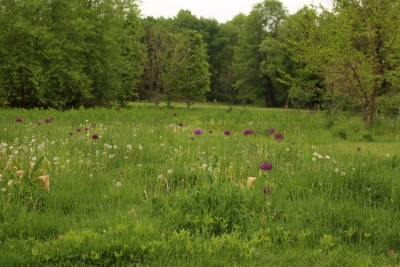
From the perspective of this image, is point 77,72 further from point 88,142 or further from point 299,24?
point 88,142

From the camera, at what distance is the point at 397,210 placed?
442cm

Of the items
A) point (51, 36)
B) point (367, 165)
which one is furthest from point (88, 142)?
point (51, 36)

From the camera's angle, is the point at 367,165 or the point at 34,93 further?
the point at 34,93

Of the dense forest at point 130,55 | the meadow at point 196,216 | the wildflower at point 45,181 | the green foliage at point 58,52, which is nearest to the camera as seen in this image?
the meadow at point 196,216

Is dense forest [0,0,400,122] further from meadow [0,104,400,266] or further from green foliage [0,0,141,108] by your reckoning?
meadow [0,104,400,266]

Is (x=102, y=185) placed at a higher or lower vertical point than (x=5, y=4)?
lower

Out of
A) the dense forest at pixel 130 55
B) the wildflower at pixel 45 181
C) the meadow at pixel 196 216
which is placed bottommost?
the meadow at pixel 196 216

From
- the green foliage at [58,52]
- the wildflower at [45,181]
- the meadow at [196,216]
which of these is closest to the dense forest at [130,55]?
the green foliage at [58,52]

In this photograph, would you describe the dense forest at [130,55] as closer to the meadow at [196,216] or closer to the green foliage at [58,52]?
the green foliage at [58,52]

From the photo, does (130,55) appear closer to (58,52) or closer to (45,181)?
(58,52)

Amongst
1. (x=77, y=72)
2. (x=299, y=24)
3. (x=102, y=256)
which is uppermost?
(x=299, y=24)

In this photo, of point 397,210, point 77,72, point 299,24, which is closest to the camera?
point 397,210

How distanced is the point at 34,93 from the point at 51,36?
382 cm

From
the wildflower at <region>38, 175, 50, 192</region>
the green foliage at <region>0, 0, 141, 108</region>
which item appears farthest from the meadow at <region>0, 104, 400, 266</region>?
the green foliage at <region>0, 0, 141, 108</region>
